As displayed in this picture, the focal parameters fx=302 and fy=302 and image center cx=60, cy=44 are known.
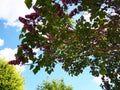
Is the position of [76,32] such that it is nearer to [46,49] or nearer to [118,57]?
[46,49]

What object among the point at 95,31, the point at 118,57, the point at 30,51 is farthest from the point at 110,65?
the point at 30,51

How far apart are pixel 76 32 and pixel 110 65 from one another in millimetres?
3277

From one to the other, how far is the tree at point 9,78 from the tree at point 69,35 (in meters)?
18.9

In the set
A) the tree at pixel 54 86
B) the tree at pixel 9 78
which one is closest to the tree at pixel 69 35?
the tree at pixel 9 78

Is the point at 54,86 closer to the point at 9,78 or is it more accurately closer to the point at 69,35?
the point at 9,78

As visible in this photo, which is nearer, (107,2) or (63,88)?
(107,2)

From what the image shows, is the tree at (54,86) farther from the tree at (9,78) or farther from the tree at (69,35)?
the tree at (69,35)

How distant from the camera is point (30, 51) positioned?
7.39 meters

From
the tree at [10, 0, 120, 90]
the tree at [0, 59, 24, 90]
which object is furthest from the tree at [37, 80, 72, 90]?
the tree at [10, 0, 120, 90]

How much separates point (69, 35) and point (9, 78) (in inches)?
846

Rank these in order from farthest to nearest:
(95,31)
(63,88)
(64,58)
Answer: (63,88)
(64,58)
(95,31)

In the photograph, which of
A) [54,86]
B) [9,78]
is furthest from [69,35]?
[54,86]

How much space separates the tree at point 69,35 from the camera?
267 inches

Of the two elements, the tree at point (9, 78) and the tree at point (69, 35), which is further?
the tree at point (9, 78)
